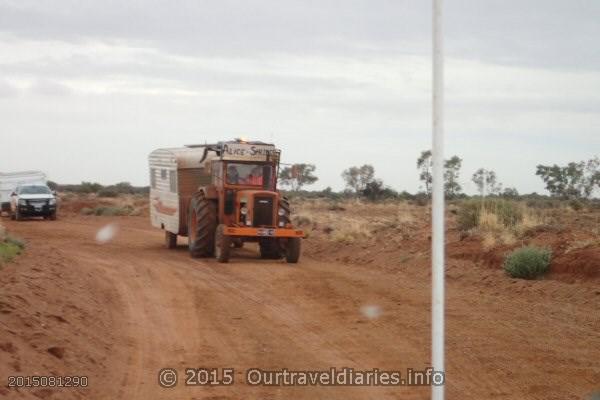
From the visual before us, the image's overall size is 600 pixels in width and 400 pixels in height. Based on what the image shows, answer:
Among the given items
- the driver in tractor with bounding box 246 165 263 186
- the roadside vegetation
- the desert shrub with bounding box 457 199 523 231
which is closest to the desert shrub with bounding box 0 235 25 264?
the roadside vegetation

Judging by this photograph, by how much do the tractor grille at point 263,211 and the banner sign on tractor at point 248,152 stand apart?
1380mm

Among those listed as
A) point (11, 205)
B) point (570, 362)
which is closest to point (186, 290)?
point (570, 362)

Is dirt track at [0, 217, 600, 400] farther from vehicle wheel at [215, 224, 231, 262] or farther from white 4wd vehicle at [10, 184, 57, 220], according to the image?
white 4wd vehicle at [10, 184, 57, 220]

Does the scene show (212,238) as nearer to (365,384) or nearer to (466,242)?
(466,242)

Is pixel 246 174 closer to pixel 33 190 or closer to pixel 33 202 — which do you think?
pixel 33 202

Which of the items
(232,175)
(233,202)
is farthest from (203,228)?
(232,175)

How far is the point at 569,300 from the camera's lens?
1427 cm

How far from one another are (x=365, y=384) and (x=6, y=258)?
9315mm

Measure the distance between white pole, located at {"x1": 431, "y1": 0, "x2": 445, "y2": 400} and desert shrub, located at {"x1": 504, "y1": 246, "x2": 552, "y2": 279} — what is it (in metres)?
11.4

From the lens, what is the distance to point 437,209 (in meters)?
5.60

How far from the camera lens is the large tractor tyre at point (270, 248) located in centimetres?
2308

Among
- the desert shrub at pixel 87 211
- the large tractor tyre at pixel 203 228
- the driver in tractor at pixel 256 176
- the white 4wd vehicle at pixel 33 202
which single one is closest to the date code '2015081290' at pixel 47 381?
the large tractor tyre at pixel 203 228

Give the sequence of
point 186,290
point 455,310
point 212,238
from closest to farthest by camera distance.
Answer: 1. point 455,310
2. point 186,290
3. point 212,238

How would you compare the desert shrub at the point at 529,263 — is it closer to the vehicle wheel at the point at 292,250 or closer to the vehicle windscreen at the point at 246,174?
the vehicle wheel at the point at 292,250
